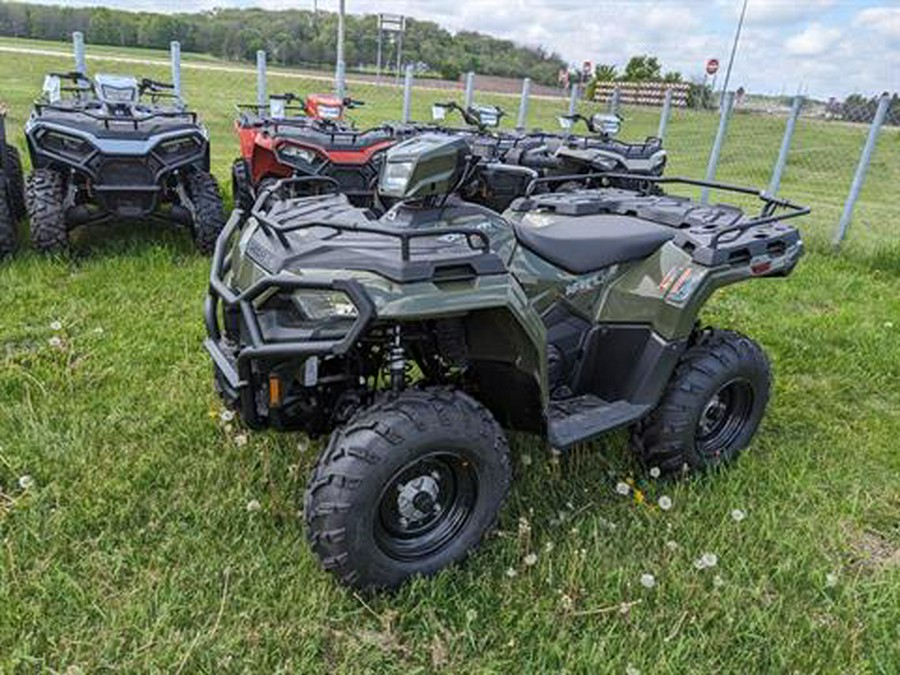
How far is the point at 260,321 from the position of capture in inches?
86.2

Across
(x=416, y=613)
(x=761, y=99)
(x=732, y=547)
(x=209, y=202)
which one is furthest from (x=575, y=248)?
(x=761, y=99)

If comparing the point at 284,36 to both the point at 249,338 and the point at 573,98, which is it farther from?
the point at 249,338

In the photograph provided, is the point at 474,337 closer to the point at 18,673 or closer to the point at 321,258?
the point at 321,258

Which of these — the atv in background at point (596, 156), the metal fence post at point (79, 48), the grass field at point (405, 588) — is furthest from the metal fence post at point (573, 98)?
the grass field at point (405, 588)

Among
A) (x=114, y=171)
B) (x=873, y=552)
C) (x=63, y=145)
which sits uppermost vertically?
(x=63, y=145)

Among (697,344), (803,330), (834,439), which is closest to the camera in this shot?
(697,344)

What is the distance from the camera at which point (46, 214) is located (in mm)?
4910

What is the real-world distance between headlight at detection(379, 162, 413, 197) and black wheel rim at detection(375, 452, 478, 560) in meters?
0.80

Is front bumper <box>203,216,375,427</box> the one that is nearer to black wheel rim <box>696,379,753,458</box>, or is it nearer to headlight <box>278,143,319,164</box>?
black wheel rim <box>696,379,753,458</box>

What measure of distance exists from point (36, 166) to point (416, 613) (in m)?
4.52

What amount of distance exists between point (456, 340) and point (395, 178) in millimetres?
526

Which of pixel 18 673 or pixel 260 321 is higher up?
pixel 260 321

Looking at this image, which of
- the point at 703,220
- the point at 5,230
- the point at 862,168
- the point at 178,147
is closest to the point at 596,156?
the point at 703,220

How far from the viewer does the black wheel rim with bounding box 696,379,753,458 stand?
306 cm
